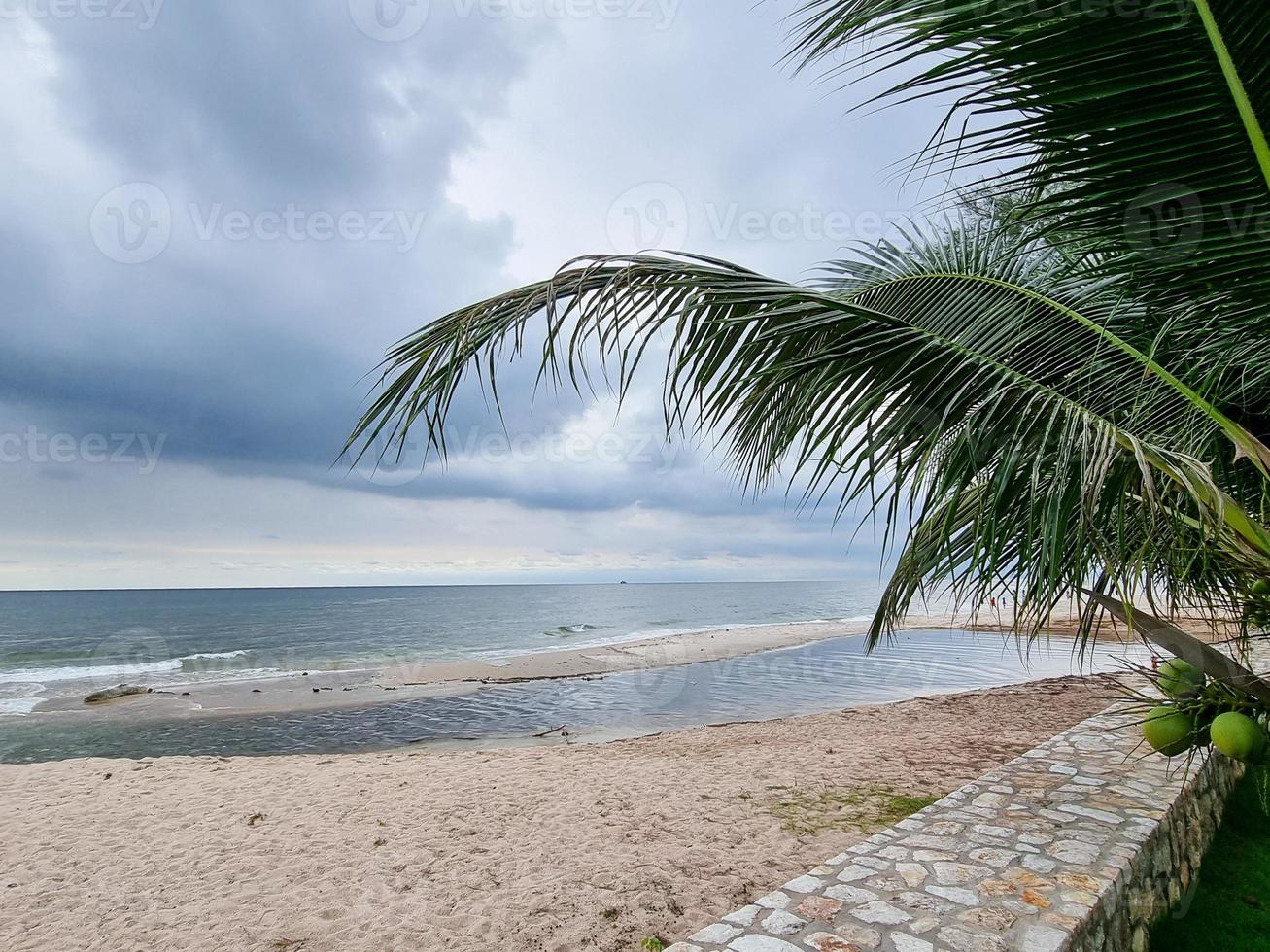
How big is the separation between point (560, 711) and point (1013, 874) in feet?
37.8

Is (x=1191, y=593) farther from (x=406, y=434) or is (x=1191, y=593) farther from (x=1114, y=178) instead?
(x=406, y=434)

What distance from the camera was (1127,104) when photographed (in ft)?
4.96

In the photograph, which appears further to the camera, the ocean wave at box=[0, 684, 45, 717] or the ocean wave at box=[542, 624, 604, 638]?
the ocean wave at box=[542, 624, 604, 638]

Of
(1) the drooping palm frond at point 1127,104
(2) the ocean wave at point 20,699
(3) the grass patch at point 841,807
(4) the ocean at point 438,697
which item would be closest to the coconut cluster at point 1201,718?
(4) the ocean at point 438,697

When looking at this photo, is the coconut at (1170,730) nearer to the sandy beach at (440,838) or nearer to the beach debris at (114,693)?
the sandy beach at (440,838)

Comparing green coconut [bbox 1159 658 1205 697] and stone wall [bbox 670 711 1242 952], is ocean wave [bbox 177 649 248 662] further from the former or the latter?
green coconut [bbox 1159 658 1205 697]

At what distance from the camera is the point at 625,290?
7.07 feet

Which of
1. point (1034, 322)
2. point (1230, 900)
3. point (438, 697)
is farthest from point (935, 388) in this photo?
point (438, 697)

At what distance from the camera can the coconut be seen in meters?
2.36

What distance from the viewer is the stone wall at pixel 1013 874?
268cm

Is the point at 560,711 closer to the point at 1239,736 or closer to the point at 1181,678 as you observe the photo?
the point at 1181,678

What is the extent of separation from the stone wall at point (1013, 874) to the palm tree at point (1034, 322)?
132 cm

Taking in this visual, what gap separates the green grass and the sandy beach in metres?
2.04

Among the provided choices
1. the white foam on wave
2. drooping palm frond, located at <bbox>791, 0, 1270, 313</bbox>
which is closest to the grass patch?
drooping palm frond, located at <bbox>791, 0, 1270, 313</bbox>
